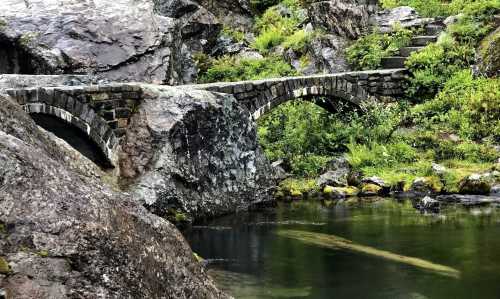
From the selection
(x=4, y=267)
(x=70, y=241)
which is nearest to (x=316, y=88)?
(x=70, y=241)

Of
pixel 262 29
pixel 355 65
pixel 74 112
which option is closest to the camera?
pixel 74 112

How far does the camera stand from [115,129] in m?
14.3

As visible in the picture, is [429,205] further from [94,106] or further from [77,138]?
[77,138]

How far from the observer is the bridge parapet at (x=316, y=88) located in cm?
1791

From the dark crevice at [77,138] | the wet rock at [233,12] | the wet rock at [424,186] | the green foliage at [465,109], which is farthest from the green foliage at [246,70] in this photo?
the dark crevice at [77,138]

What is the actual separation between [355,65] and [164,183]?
45.4ft

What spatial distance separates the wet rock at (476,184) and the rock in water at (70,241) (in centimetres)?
1381

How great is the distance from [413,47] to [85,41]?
12.1 meters

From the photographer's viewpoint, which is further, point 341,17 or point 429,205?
point 341,17

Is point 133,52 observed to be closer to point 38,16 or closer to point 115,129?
point 38,16

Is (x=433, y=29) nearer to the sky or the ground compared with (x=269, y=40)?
nearer to the ground

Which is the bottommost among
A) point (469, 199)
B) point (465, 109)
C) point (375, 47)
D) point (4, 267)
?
point (4, 267)

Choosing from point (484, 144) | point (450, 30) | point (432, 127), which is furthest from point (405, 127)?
point (450, 30)

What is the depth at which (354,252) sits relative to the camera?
1159cm
